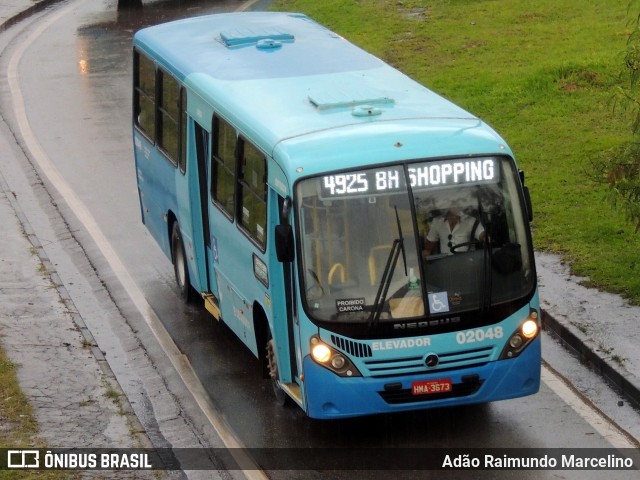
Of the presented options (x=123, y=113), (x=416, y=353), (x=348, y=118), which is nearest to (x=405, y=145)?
(x=348, y=118)

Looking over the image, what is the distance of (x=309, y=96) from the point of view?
1115 cm

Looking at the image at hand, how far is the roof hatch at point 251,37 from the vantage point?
13.8 meters

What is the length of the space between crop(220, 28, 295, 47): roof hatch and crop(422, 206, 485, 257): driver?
456cm

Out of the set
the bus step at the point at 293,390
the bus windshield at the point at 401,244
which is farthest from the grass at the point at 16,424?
the bus windshield at the point at 401,244

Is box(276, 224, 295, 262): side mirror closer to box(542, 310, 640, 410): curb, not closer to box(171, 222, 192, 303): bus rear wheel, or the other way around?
box(542, 310, 640, 410): curb

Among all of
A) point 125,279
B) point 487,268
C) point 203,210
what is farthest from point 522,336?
point 125,279

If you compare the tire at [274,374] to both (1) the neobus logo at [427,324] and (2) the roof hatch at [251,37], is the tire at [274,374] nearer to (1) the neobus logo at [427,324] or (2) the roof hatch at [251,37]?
(1) the neobus logo at [427,324]

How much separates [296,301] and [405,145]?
1405 mm

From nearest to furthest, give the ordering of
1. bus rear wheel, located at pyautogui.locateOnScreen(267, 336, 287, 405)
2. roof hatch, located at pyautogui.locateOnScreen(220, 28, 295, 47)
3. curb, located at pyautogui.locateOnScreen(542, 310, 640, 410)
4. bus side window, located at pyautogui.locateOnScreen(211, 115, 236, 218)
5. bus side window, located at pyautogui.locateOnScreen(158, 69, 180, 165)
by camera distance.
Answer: bus rear wheel, located at pyautogui.locateOnScreen(267, 336, 287, 405) < curb, located at pyautogui.locateOnScreen(542, 310, 640, 410) < bus side window, located at pyautogui.locateOnScreen(211, 115, 236, 218) < bus side window, located at pyautogui.locateOnScreen(158, 69, 180, 165) < roof hatch, located at pyautogui.locateOnScreen(220, 28, 295, 47)

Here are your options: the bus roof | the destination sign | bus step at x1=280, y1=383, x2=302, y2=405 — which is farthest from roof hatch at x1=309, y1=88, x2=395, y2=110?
bus step at x1=280, y1=383, x2=302, y2=405

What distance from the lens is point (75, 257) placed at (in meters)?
15.7

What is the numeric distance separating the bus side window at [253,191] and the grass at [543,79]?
3523 mm

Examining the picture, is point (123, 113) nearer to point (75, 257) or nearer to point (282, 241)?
point (75, 257)

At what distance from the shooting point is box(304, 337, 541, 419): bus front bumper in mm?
9688
